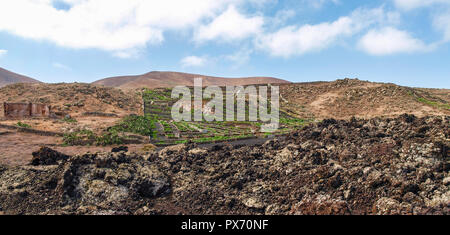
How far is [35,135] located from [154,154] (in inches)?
672

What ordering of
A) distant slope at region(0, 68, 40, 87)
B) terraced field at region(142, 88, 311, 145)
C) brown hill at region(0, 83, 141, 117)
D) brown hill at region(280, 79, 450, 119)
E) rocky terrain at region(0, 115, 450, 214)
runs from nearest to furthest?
rocky terrain at region(0, 115, 450, 214)
terraced field at region(142, 88, 311, 145)
brown hill at region(280, 79, 450, 119)
brown hill at region(0, 83, 141, 117)
distant slope at region(0, 68, 40, 87)

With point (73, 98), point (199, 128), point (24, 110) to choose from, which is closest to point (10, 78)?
point (73, 98)

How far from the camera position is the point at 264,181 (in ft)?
46.5

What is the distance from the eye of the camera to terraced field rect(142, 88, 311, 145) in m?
31.0

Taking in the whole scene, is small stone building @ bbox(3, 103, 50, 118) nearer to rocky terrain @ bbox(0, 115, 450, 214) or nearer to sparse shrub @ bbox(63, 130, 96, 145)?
sparse shrub @ bbox(63, 130, 96, 145)

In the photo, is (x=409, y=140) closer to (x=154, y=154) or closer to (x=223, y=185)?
(x=223, y=185)

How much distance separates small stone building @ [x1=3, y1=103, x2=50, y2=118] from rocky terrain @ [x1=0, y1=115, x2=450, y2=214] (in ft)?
77.5

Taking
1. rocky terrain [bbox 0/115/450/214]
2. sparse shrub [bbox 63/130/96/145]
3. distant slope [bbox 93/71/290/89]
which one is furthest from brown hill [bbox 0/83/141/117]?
distant slope [bbox 93/71/290/89]

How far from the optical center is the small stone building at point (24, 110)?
117 feet

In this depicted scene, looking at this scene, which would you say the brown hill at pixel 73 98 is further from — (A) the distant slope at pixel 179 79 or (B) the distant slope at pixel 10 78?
(B) the distant slope at pixel 10 78

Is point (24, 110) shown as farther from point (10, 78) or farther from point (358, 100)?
point (10, 78)

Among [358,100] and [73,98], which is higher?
[358,100]

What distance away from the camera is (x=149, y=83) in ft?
362

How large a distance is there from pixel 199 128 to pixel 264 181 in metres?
23.6
